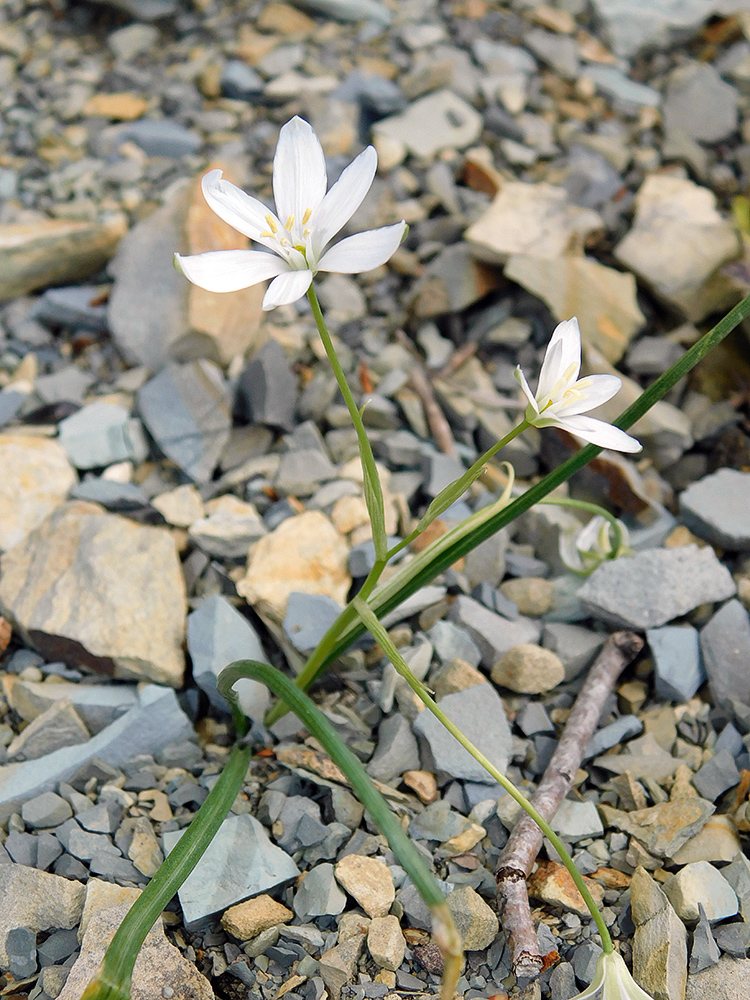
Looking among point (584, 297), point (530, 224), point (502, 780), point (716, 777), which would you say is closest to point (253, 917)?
point (502, 780)

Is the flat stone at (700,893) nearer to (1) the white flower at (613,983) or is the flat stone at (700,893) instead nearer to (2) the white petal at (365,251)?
(1) the white flower at (613,983)

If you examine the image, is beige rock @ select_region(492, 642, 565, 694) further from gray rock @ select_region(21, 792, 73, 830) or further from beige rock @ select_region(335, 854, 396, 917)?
gray rock @ select_region(21, 792, 73, 830)

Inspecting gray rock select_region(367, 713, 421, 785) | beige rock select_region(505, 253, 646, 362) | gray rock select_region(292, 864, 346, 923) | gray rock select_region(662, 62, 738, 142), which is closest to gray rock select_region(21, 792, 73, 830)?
gray rock select_region(292, 864, 346, 923)

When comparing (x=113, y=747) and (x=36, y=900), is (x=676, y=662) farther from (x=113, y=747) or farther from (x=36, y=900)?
(x=36, y=900)


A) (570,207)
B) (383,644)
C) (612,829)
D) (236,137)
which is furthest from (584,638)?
(236,137)

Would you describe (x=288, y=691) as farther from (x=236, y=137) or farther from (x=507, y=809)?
(x=236, y=137)

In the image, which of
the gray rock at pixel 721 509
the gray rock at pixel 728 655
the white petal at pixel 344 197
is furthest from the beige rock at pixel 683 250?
the white petal at pixel 344 197
